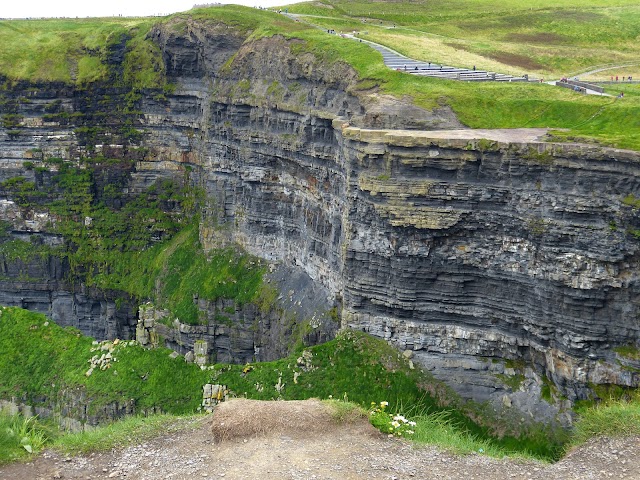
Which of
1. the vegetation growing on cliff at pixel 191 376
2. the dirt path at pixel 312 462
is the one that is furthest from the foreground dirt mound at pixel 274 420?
the vegetation growing on cliff at pixel 191 376

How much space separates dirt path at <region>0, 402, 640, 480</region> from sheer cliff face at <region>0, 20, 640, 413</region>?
32.7ft

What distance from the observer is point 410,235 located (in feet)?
154

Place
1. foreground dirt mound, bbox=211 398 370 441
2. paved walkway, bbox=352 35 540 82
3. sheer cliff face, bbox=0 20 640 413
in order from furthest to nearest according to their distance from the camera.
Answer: paved walkway, bbox=352 35 540 82 → sheer cliff face, bbox=0 20 640 413 → foreground dirt mound, bbox=211 398 370 441

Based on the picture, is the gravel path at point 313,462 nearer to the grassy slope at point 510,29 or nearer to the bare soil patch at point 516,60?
the grassy slope at point 510,29

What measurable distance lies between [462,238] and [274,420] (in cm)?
1705

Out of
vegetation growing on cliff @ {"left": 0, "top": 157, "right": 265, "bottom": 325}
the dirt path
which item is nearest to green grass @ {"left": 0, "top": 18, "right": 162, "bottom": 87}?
vegetation growing on cliff @ {"left": 0, "top": 157, "right": 265, "bottom": 325}

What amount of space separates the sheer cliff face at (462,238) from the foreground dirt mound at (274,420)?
13.6m

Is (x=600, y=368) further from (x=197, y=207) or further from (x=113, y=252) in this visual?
(x=113, y=252)

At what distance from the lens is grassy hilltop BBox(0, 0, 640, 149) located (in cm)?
5150

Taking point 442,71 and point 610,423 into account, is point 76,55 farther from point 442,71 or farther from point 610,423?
point 610,423

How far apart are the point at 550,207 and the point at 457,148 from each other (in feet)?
19.2

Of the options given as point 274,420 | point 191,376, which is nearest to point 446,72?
point 191,376

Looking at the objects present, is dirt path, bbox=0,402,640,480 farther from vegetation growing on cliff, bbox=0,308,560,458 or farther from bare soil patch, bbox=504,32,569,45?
bare soil patch, bbox=504,32,569,45

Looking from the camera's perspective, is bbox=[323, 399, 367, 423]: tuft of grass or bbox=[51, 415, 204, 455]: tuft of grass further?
bbox=[323, 399, 367, 423]: tuft of grass
